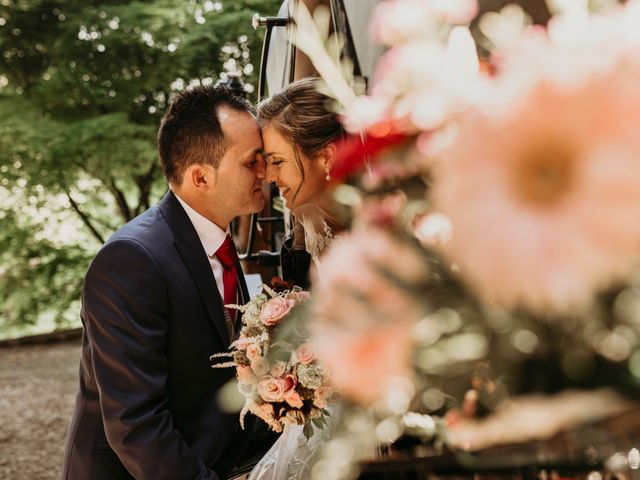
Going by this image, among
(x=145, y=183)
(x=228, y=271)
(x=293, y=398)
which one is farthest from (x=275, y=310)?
(x=145, y=183)

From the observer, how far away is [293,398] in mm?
1487

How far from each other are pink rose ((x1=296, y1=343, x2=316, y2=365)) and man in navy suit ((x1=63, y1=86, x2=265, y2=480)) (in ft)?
2.12

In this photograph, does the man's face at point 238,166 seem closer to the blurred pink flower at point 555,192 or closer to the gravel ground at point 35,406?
the blurred pink flower at point 555,192

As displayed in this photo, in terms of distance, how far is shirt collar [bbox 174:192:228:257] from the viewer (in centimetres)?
224

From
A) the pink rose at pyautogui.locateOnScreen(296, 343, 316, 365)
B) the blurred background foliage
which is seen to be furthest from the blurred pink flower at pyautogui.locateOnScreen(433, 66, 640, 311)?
the blurred background foliage

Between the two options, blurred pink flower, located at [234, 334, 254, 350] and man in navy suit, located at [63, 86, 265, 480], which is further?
man in navy suit, located at [63, 86, 265, 480]

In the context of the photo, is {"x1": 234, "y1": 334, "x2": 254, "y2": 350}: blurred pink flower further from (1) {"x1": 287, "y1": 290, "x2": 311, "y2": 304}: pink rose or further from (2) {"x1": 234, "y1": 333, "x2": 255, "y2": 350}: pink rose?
(1) {"x1": 287, "y1": 290, "x2": 311, "y2": 304}: pink rose

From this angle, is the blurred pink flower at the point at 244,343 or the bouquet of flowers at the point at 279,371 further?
the blurred pink flower at the point at 244,343

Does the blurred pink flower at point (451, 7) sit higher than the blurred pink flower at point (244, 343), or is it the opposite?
the blurred pink flower at point (451, 7)

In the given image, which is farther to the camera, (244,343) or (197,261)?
(197,261)

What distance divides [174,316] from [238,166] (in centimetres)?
60

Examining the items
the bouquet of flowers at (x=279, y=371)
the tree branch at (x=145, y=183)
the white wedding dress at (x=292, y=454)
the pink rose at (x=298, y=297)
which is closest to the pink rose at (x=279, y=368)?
the bouquet of flowers at (x=279, y=371)

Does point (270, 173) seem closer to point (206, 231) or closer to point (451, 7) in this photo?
point (206, 231)

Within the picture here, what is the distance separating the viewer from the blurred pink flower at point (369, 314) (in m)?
0.60
